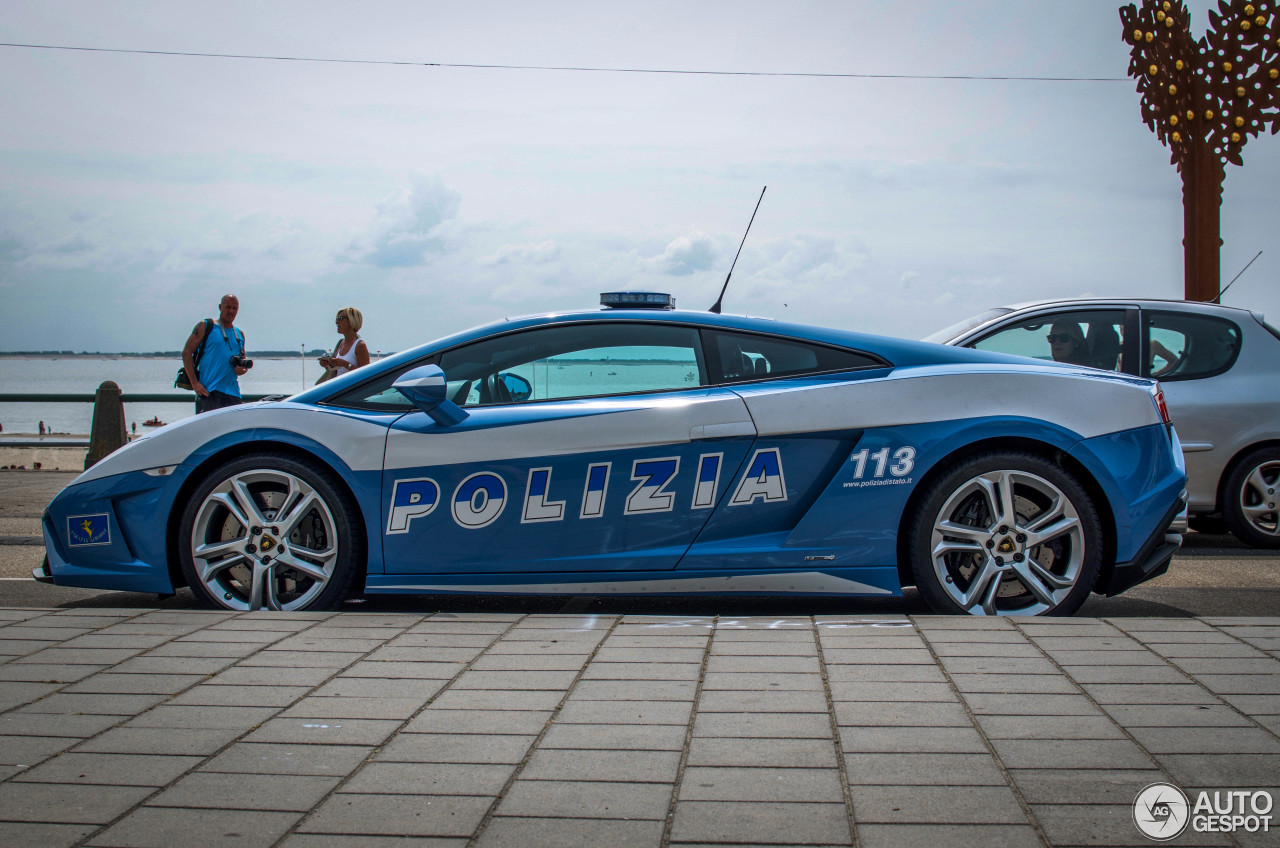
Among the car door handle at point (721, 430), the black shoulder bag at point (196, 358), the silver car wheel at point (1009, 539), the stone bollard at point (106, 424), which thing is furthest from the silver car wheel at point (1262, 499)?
the stone bollard at point (106, 424)

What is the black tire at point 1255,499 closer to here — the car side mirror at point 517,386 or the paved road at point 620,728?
the paved road at point 620,728

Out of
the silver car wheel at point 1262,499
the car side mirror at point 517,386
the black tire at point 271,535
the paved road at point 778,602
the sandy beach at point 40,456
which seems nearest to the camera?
the black tire at point 271,535

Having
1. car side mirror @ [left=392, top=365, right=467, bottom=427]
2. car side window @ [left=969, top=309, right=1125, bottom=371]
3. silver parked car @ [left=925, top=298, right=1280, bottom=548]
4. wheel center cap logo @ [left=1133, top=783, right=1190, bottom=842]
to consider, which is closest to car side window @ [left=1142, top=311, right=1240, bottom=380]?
silver parked car @ [left=925, top=298, right=1280, bottom=548]

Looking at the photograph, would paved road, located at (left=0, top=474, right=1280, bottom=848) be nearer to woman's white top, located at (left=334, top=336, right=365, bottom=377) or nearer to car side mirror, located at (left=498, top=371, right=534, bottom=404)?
car side mirror, located at (left=498, top=371, right=534, bottom=404)

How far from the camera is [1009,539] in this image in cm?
408

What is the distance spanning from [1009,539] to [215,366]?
237 inches

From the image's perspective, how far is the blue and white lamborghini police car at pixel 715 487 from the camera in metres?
4.09

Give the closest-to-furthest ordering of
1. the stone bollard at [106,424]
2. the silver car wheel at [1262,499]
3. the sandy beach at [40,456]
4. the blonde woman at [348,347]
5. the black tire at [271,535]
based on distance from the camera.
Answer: the black tire at [271,535] < the silver car wheel at [1262,499] < the blonde woman at [348,347] < the stone bollard at [106,424] < the sandy beach at [40,456]

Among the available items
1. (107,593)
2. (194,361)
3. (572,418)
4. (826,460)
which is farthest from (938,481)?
(194,361)

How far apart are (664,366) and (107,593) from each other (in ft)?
9.33

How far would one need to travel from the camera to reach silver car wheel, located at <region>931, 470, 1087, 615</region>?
4082mm

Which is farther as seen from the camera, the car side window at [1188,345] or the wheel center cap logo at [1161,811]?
the car side window at [1188,345]

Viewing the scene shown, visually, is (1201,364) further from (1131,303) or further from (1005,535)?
(1005,535)

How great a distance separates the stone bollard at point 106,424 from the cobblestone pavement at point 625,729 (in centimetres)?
815
